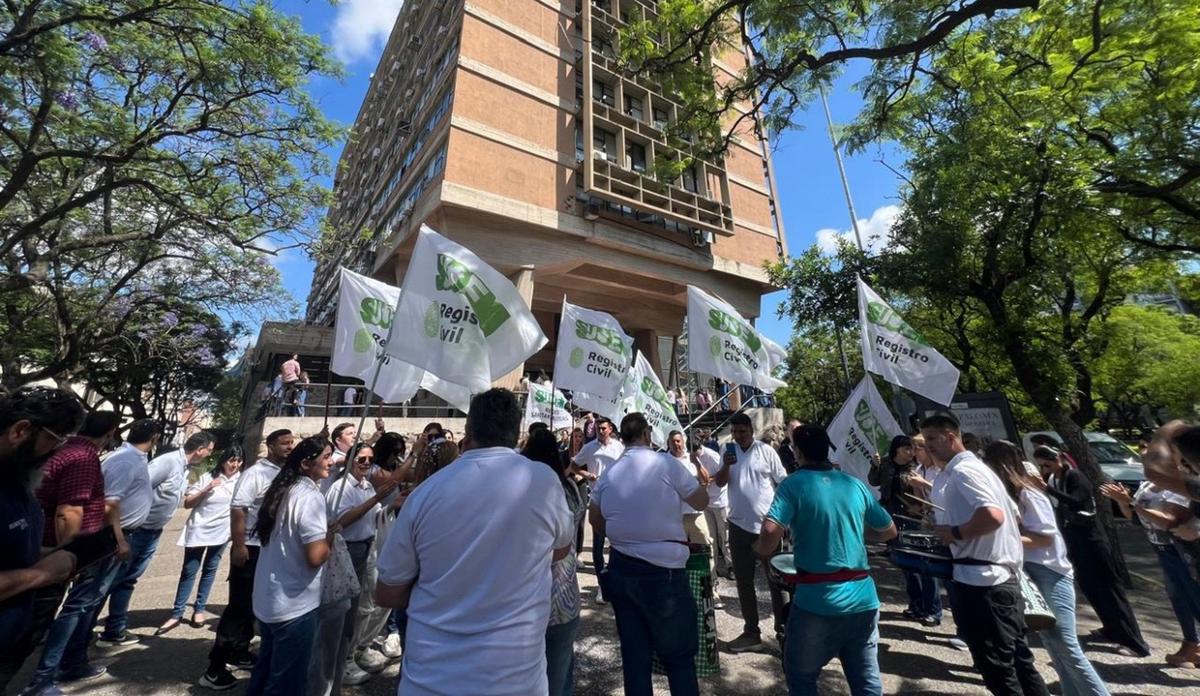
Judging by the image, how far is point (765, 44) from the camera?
22.5 ft

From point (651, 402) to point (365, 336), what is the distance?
367cm

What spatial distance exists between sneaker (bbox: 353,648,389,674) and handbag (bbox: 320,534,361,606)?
128 centimetres

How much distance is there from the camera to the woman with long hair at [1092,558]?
14.7ft

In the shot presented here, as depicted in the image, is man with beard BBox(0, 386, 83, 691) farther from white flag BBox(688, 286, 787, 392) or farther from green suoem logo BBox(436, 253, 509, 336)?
white flag BBox(688, 286, 787, 392)

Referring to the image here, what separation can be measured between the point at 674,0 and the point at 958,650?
8.25 metres

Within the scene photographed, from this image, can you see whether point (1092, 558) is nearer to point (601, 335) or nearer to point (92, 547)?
point (601, 335)

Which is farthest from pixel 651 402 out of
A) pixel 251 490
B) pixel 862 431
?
pixel 251 490

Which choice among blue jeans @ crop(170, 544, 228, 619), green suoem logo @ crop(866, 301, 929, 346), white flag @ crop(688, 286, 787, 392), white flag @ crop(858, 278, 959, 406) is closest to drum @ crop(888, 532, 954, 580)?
white flag @ crop(858, 278, 959, 406)

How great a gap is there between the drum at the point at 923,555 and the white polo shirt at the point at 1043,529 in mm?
599

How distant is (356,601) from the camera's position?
3.30 metres

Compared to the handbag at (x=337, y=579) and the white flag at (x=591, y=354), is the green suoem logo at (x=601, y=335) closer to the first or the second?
the white flag at (x=591, y=354)

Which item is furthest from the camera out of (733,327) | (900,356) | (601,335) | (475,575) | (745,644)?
(601,335)

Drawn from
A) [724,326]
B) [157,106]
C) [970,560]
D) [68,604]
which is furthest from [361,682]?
[157,106]

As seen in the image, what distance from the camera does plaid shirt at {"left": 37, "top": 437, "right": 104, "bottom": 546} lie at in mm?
2711
